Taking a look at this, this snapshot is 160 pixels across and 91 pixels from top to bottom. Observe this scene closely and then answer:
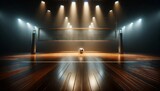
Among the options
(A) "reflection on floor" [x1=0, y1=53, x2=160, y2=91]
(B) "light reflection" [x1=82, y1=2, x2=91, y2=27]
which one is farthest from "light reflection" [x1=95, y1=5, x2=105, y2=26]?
(A) "reflection on floor" [x1=0, y1=53, x2=160, y2=91]

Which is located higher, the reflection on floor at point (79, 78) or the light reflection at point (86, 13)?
the light reflection at point (86, 13)

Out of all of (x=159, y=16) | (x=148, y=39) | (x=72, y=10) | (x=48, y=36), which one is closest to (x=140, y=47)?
(x=148, y=39)

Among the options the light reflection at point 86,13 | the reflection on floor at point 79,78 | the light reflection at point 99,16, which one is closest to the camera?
the reflection on floor at point 79,78

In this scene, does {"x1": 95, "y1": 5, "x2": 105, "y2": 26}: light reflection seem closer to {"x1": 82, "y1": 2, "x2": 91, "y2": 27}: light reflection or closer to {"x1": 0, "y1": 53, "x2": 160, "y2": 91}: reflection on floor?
{"x1": 82, "y1": 2, "x2": 91, "y2": 27}: light reflection

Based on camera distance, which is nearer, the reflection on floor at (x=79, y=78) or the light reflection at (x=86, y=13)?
the reflection on floor at (x=79, y=78)

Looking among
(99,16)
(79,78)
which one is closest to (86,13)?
(99,16)

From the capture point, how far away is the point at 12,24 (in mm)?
8016

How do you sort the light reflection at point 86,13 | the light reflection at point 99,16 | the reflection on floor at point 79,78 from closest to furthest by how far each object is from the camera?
the reflection on floor at point 79,78 < the light reflection at point 86,13 < the light reflection at point 99,16

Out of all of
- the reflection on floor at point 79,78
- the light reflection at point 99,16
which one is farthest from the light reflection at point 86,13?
the reflection on floor at point 79,78

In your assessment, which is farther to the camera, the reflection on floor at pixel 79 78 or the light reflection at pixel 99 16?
the light reflection at pixel 99 16

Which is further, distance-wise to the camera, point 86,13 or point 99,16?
point 99,16

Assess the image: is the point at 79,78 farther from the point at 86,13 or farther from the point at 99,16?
the point at 99,16

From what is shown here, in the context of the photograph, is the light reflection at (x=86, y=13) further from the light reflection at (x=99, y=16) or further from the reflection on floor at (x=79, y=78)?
the reflection on floor at (x=79, y=78)

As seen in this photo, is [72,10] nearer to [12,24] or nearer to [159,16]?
[12,24]
